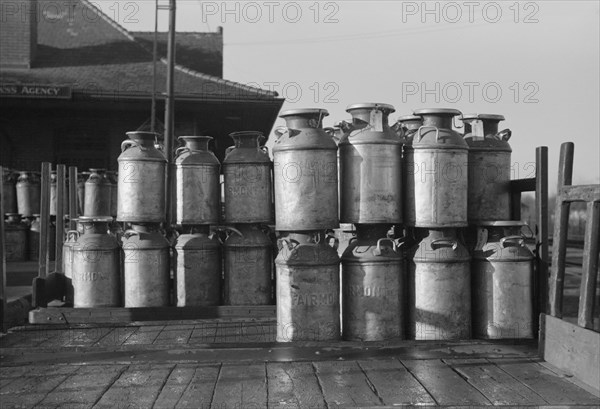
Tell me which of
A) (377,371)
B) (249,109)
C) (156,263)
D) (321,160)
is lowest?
(377,371)

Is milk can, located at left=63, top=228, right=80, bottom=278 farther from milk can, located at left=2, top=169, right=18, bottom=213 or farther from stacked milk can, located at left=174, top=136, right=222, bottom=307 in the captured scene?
milk can, located at left=2, top=169, right=18, bottom=213

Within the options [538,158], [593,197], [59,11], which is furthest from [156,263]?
[59,11]

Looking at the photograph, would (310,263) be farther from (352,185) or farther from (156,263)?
(156,263)

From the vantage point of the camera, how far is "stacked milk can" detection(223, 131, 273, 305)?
5.13m

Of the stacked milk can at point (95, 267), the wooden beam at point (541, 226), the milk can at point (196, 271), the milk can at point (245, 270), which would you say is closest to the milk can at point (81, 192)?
the stacked milk can at point (95, 267)

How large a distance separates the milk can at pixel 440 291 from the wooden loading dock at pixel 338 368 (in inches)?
13.1

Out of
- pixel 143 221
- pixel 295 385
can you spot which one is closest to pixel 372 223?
pixel 295 385

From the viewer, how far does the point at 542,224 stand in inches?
159

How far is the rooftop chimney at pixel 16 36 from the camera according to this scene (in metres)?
13.9

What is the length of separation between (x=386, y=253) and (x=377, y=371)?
3.33 ft

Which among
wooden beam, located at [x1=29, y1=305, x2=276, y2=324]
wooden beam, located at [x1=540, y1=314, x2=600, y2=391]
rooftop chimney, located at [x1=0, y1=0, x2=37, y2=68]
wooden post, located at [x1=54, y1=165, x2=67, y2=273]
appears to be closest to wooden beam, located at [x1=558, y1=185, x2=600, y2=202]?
wooden beam, located at [x1=540, y1=314, x2=600, y2=391]

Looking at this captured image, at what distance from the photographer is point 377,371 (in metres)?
3.22

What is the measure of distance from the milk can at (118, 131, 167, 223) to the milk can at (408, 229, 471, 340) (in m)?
2.24

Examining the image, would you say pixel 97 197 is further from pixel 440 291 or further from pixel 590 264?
pixel 590 264
